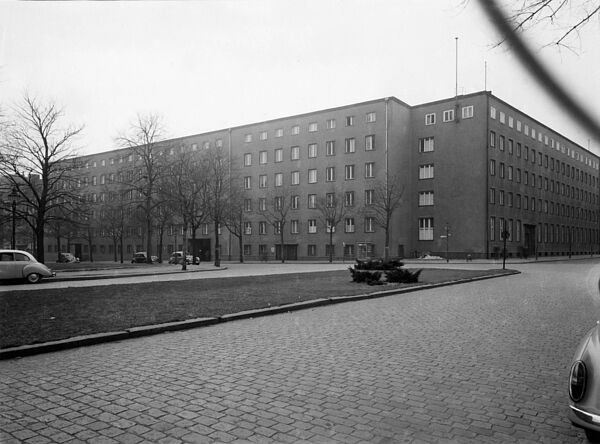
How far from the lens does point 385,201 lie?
170 feet

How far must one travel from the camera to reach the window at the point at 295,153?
64.6 m

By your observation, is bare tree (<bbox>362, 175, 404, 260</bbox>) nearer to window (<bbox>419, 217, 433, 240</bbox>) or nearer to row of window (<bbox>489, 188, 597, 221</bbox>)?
window (<bbox>419, 217, 433, 240</bbox>)

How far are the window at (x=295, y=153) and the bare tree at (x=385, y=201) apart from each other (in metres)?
12.5

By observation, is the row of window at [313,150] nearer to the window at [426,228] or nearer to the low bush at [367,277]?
the window at [426,228]

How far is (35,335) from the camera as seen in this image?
721 cm

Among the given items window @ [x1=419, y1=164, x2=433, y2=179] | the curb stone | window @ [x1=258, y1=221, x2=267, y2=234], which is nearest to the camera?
the curb stone

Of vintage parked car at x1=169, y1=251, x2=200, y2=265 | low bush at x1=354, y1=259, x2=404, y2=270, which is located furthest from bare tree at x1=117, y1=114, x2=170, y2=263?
low bush at x1=354, y1=259, x2=404, y2=270

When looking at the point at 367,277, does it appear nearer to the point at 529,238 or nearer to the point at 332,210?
the point at 332,210

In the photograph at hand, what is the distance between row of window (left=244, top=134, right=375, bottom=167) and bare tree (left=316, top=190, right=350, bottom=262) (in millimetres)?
5834

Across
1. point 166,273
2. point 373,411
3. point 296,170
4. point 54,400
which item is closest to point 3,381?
point 54,400

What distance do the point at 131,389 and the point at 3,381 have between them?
1591 millimetres

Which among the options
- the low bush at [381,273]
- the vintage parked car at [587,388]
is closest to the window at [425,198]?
the low bush at [381,273]

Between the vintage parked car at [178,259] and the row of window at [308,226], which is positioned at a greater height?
the row of window at [308,226]

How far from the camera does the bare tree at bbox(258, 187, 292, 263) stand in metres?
62.7
